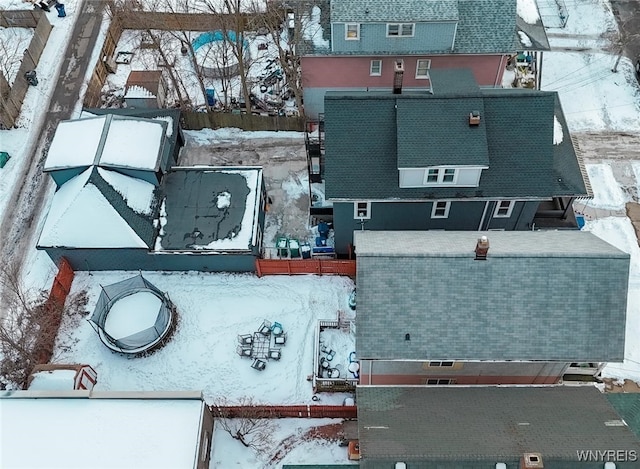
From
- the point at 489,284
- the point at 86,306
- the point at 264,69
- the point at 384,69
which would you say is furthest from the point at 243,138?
the point at 489,284

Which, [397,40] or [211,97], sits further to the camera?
[211,97]

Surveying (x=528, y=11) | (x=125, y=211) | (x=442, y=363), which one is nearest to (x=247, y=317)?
(x=125, y=211)

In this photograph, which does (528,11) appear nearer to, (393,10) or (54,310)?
(393,10)

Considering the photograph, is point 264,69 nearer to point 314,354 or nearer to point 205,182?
point 205,182

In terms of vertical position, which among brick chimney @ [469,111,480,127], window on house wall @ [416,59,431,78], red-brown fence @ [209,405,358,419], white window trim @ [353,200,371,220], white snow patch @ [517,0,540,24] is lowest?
red-brown fence @ [209,405,358,419]

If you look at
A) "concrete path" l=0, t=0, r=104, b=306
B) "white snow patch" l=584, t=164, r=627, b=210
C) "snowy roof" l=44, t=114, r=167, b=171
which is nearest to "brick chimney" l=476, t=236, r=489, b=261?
"white snow patch" l=584, t=164, r=627, b=210

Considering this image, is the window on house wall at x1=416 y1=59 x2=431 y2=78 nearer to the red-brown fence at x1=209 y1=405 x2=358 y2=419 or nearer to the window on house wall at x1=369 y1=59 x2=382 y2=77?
the window on house wall at x1=369 y1=59 x2=382 y2=77

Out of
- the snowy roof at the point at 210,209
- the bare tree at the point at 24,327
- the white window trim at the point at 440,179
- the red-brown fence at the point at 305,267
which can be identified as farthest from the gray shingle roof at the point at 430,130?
the bare tree at the point at 24,327
